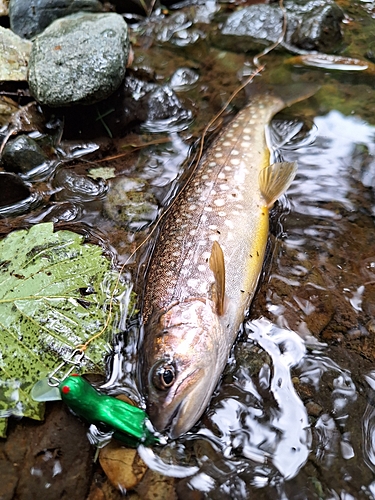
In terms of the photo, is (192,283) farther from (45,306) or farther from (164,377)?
(45,306)

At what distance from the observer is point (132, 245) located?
12.2ft

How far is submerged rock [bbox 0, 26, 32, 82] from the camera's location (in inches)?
194

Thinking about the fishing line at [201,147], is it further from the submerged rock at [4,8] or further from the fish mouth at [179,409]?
the submerged rock at [4,8]

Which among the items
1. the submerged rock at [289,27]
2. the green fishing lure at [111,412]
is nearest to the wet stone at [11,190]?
the green fishing lure at [111,412]

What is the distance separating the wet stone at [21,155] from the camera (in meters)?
4.27

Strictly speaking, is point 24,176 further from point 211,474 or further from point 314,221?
point 211,474

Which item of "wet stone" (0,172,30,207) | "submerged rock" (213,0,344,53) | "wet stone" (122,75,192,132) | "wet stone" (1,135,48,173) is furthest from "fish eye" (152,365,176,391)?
"submerged rock" (213,0,344,53)

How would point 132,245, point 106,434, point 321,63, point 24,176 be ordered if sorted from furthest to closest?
point 321,63
point 24,176
point 132,245
point 106,434

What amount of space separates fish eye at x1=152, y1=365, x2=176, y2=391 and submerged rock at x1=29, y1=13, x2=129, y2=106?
3036mm

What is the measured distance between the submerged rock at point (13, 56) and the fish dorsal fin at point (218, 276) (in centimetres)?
341

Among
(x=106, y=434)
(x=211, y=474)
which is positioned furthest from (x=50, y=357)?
(x=211, y=474)

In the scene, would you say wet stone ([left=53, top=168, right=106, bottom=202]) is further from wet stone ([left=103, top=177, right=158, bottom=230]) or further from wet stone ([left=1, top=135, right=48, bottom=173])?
wet stone ([left=1, top=135, right=48, bottom=173])

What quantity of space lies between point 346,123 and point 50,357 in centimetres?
361

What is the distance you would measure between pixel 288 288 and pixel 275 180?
3.12ft
